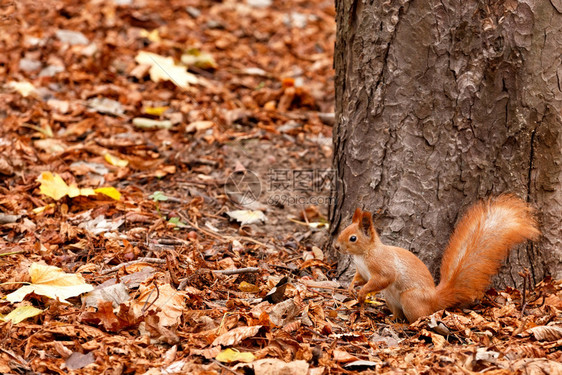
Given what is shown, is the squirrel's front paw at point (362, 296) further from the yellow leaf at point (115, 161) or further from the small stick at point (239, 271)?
the yellow leaf at point (115, 161)

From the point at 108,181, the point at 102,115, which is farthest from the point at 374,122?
the point at 102,115

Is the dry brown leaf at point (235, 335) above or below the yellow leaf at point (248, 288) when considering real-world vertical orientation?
above

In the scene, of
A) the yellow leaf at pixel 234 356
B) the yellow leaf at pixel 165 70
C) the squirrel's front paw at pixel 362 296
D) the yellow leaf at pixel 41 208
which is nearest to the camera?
the yellow leaf at pixel 234 356

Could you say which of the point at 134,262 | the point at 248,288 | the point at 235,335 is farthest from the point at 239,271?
the point at 235,335

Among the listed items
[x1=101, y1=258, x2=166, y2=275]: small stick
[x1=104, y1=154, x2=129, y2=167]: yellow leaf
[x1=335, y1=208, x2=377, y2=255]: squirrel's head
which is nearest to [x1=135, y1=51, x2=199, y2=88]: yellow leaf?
[x1=104, y1=154, x2=129, y2=167]: yellow leaf

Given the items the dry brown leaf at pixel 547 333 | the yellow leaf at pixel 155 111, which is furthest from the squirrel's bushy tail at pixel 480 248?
the yellow leaf at pixel 155 111

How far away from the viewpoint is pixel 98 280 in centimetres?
277

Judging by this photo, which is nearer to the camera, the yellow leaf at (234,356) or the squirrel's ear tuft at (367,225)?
the yellow leaf at (234,356)

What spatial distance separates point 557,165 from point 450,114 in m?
0.57

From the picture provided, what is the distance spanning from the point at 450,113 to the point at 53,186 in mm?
2195

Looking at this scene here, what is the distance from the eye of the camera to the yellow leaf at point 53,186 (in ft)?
11.4

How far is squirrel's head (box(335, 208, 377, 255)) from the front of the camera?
288cm

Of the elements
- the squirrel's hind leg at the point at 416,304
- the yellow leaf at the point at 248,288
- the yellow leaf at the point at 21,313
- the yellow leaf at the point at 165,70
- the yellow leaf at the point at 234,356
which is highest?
the yellow leaf at the point at 165,70

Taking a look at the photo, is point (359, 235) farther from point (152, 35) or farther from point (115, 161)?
point (152, 35)
